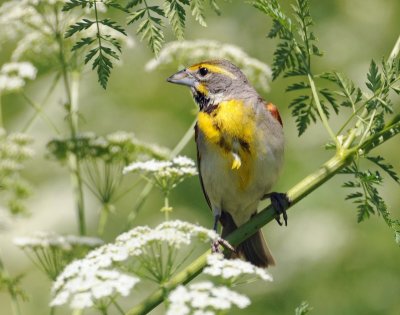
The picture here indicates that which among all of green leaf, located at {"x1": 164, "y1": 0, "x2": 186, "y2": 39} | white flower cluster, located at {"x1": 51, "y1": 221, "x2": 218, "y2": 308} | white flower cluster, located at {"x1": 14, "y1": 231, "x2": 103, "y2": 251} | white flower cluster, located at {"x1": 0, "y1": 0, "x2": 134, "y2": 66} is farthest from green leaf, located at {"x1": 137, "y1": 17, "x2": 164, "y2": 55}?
white flower cluster, located at {"x1": 0, "y1": 0, "x2": 134, "y2": 66}

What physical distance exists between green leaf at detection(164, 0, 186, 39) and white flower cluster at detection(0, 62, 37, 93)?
2.15 meters

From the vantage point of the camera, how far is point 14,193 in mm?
4500

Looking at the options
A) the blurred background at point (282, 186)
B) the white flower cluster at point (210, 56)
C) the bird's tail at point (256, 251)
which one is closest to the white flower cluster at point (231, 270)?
the bird's tail at point (256, 251)

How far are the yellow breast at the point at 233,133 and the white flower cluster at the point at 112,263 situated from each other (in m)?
1.34

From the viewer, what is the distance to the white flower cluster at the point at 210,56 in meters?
5.00

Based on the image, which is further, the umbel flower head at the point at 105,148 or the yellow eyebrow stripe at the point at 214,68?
the yellow eyebrow stripe at the point at 214,68

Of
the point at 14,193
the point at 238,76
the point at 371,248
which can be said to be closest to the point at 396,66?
the point at 238,76

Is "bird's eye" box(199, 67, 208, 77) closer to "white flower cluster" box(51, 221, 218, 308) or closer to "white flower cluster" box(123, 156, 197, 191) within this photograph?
"white flower cluster" box(123, 156, 197, 191)

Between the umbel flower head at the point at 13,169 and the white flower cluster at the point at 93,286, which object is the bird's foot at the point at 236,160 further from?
the white flower cluster at the point at 93,286

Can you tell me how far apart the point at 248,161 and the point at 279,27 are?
1.31m

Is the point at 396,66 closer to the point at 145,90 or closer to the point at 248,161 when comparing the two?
the point at 248,161

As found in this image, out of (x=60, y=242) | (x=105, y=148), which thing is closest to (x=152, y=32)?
(x=60, y=242)

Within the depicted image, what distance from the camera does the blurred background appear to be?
237 inches

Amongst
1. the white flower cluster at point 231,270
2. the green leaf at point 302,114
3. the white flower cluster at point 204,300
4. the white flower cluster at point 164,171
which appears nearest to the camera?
the white flower cluster at point 204,300
